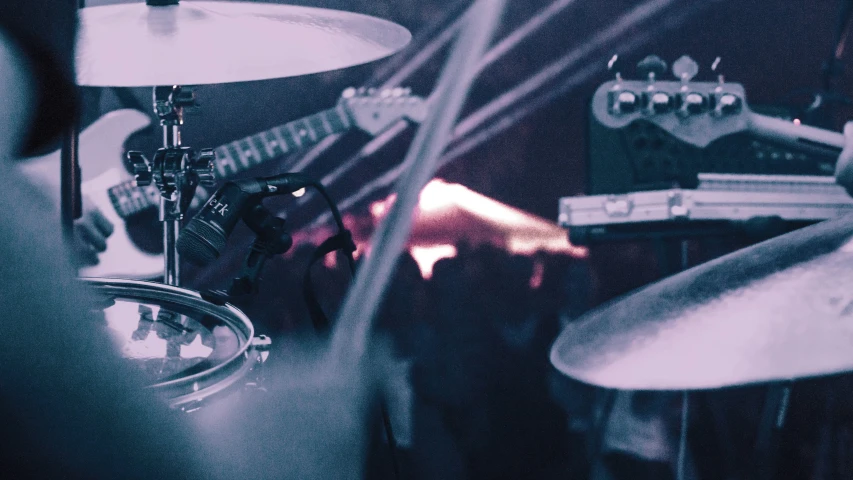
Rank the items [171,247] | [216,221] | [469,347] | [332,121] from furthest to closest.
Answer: [469,347] → [332,121] → [171,247] → [216,221]

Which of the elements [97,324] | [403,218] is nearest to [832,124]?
[403,218]

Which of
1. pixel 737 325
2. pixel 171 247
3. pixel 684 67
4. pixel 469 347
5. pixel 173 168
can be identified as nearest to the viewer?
pixel 737 325

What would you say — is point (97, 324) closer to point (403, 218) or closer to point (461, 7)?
point (403, 218)

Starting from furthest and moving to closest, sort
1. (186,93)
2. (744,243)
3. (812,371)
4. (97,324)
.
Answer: (744,243)
(186,93)
(812,371)
(97,324)

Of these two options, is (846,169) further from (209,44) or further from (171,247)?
(171,247)

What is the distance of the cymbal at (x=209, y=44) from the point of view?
2.48 ft

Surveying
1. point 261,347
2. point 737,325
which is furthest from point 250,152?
point 737,325

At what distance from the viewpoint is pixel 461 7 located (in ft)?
4.86

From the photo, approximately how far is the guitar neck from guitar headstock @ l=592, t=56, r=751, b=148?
56cm

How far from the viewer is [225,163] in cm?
136

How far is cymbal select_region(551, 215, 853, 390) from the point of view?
47 centimetres

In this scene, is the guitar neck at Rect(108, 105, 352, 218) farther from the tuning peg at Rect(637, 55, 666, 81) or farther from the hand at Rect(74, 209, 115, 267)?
the tuning peg at Rect(637, 55, 666, 81)

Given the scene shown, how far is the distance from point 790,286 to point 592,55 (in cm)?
110

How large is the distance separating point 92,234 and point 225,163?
0.29m
